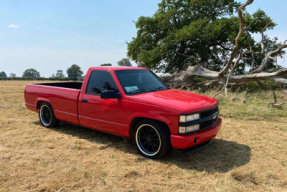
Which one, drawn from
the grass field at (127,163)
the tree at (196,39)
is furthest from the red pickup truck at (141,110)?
the tree at (196,39)

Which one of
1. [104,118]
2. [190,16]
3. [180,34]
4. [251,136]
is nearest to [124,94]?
[104,118]

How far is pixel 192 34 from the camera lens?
15.1 m

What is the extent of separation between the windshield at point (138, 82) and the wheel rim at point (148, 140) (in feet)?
2.61

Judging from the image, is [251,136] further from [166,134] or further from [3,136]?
[3,136]

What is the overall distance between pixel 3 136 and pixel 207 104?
496cm

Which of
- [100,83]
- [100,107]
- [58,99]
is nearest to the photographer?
[100,107]

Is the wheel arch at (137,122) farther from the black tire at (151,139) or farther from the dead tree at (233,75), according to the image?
the dead tree at (233,75)

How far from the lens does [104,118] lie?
4973 millimetres

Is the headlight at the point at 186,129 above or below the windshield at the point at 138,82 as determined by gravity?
below

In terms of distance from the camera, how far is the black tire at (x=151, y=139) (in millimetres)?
4121

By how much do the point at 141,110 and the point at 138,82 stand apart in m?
0.99

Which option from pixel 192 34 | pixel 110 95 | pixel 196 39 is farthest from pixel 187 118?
pixel 196 39

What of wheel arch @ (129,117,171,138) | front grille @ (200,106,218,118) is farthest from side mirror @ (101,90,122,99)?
front grille @ (200,106,218,118)

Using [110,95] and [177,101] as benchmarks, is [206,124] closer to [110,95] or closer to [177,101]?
[177,101]
